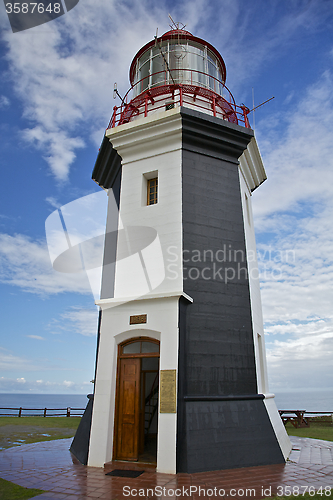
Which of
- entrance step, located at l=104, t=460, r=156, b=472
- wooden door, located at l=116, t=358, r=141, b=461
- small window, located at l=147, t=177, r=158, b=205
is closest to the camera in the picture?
entrance step, located at l=104, t=460, r=156, b=472

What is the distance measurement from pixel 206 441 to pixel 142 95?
35.0ft

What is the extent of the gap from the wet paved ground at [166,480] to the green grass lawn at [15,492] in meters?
0.18

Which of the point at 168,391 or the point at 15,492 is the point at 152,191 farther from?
the point at 15,492

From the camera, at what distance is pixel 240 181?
35.2ft

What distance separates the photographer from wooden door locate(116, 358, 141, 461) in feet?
25.3

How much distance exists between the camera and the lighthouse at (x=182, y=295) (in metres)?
7.49

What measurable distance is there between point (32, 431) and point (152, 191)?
977 cm

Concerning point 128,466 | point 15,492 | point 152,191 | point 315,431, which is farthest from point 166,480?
point 315,431

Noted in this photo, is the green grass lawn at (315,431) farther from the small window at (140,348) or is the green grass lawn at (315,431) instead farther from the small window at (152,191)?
the small window at (152,191)

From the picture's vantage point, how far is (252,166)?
11789mm

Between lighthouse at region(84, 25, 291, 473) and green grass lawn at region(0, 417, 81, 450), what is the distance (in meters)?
3.55

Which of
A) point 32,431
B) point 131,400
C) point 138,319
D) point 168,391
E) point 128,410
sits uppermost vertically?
point 138,319

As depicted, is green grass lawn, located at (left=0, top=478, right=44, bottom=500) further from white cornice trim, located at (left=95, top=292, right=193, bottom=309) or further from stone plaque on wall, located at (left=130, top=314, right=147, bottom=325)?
white cornice trim, located at (left=95, top=292, right=193, bottom=309)

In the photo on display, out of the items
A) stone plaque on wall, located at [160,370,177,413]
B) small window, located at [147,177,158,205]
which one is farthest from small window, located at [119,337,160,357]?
small window, located at [147,177,158,205]
